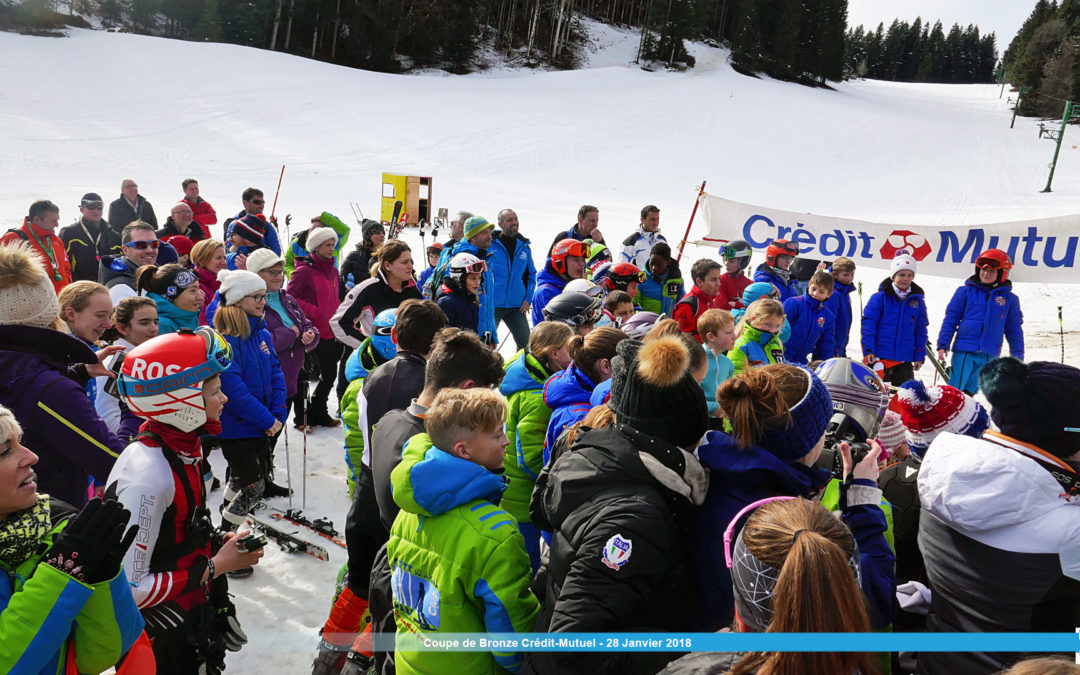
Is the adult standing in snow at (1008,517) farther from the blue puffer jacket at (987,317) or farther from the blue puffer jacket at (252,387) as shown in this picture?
the blue puffer jacket at (987,317)

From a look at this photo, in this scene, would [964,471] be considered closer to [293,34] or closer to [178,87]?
[178,87]

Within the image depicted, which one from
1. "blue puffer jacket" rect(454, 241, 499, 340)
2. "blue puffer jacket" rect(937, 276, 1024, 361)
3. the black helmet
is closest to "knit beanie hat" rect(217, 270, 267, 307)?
the black helmet

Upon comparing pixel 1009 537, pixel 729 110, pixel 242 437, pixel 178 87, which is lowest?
pixel 242 437

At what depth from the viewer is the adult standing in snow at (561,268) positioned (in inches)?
267

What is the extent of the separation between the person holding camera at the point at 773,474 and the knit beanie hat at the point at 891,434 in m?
1.08

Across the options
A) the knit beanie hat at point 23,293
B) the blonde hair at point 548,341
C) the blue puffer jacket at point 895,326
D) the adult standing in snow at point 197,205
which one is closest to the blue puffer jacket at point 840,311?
the blue puffer jacket at point 895,326

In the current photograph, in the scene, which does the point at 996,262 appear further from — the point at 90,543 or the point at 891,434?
the point at 90,543

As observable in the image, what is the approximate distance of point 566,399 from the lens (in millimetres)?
3152

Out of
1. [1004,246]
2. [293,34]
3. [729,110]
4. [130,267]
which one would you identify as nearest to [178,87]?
[293,34]

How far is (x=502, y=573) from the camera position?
6.93ft

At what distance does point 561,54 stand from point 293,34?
19878 millimetres

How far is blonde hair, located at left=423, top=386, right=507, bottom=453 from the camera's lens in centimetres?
233

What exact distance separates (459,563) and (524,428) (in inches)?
52.0

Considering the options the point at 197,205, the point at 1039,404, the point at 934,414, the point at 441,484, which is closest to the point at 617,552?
the point at 441,484
